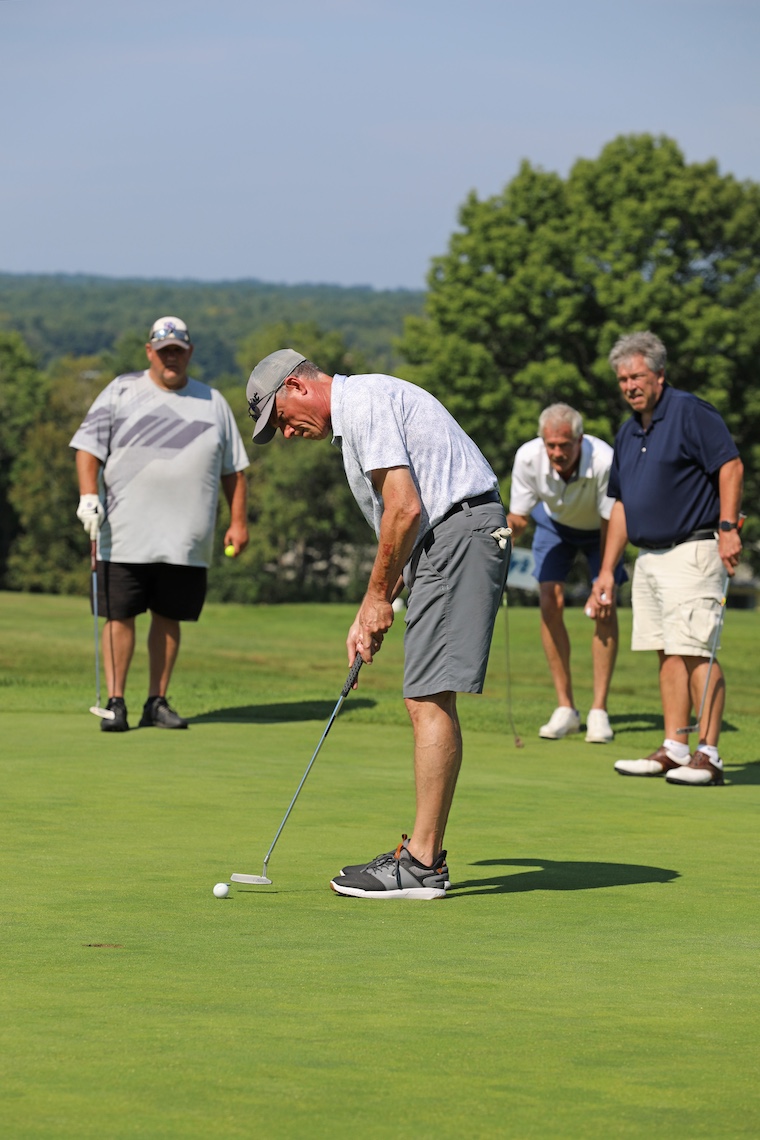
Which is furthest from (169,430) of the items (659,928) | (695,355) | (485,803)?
(695,355)

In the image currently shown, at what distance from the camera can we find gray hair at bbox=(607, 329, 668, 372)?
7723 millimetres

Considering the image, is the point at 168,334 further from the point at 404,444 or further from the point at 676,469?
the point at 404,444

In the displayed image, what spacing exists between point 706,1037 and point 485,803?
11.3ft

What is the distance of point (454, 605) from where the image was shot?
15.7ft

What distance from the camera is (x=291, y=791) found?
6426mm

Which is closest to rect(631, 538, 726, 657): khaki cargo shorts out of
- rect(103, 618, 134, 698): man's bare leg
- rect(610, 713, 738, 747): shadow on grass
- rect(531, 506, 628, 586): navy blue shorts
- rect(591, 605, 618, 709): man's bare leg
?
rect(591, 605, 618, 709): man's bare leg

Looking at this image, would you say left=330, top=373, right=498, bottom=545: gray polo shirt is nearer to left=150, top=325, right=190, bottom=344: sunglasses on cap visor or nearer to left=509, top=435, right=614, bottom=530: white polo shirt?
left=150, top=325, right=190, bottom=344: sunglasses on cap visor

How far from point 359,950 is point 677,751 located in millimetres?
4196

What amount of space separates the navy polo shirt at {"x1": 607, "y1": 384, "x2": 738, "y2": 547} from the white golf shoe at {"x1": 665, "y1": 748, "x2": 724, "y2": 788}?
44.8 inches

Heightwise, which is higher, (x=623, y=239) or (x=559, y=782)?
(x=623, y=239)

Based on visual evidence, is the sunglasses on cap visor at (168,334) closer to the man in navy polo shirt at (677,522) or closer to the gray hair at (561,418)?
the gray hair at (561,418)

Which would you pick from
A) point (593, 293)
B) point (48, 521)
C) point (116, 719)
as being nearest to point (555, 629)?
→ point (116, 719)

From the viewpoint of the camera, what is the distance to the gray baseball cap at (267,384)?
4750 millimetres

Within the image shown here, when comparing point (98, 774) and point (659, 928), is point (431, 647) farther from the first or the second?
point (98, 774)
